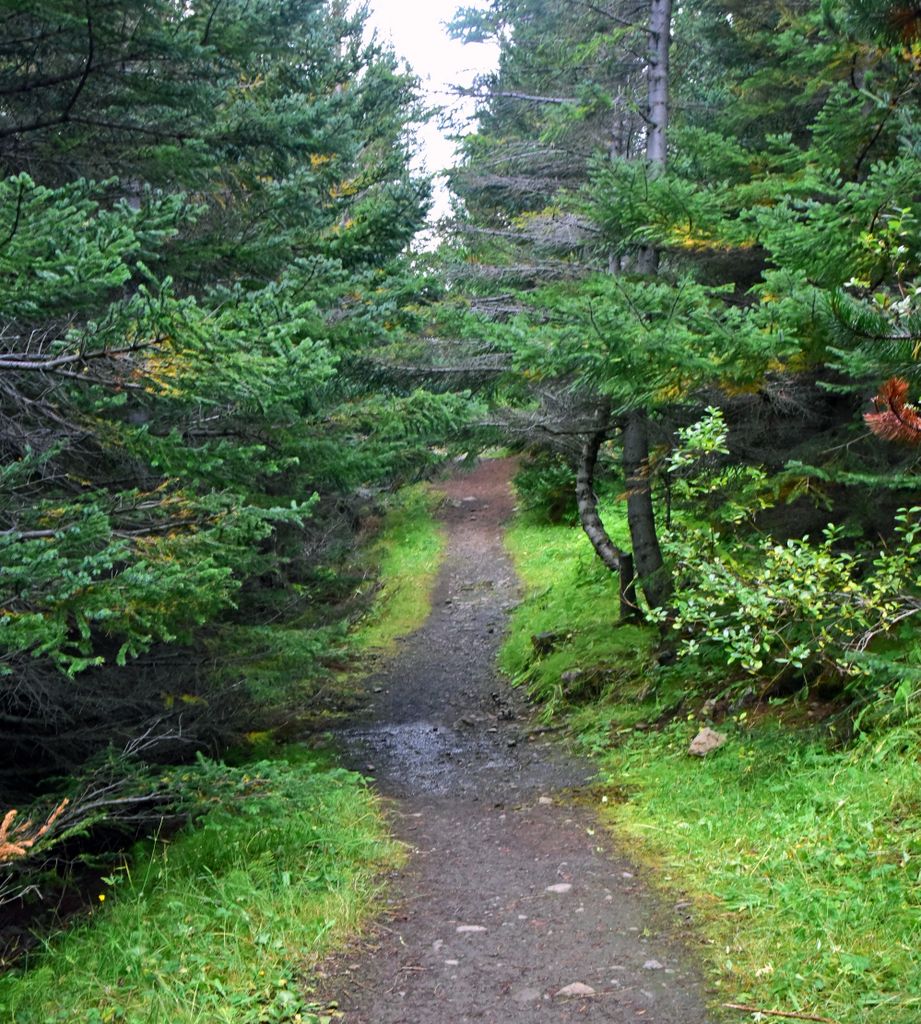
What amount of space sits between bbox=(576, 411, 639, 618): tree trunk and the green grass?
282cm

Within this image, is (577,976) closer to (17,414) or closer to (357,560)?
(17,414)

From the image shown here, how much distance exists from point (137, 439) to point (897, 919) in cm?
506

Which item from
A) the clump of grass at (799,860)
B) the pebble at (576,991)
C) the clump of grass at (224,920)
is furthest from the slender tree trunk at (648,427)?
the pebble at (576,991)

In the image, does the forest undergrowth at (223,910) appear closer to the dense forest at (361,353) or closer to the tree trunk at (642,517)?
the dense forest at (361,353)

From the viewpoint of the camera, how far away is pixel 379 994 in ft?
15.2

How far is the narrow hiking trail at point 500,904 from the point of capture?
444cm

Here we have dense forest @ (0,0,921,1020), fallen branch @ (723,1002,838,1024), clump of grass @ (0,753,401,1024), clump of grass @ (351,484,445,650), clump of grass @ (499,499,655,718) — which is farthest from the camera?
clump of grass @ (351,484,445,650)

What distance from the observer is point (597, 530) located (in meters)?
13.3

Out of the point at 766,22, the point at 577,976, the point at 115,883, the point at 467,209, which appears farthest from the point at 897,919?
the point at 467,209

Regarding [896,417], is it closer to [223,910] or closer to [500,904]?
[500,904]

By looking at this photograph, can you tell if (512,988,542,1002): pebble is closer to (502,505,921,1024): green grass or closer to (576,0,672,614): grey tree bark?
(502,505,921,1024): green grass

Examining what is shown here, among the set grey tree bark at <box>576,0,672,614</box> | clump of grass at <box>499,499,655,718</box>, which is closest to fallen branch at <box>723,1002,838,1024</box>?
grey tree bark at <box>576,0,672,614</box>

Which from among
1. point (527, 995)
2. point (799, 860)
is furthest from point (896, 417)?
point (799, 860)

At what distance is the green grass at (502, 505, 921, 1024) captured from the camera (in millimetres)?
4125
